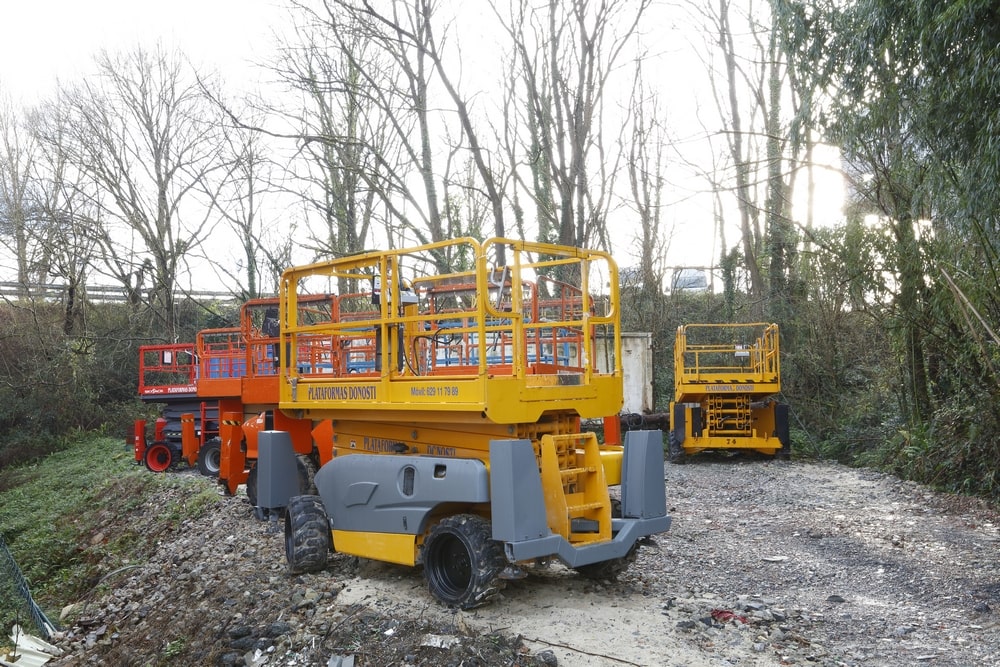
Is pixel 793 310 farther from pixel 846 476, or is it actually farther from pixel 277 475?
pixel 277 475

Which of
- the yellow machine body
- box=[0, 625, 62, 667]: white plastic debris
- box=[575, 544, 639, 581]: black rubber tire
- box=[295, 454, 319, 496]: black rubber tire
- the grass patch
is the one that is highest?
the yellow machine body

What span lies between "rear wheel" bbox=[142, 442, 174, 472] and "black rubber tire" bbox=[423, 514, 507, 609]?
35.9 feet

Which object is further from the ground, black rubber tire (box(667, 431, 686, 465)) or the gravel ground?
black rubber tire (box(667, 431, 686, 465))

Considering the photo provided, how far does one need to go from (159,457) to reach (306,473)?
8.82m

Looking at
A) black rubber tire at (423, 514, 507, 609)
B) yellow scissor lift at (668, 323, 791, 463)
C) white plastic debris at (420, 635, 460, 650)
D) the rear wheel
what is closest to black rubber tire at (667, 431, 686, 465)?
yellow scissor lift at (668, 323, 791, 463)

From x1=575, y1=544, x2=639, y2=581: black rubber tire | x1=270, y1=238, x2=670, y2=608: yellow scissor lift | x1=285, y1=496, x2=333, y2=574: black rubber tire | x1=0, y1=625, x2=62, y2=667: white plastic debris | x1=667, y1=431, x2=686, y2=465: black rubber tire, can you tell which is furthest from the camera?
x1=667, y1=431, x2=686, y2=465: black rubber tire

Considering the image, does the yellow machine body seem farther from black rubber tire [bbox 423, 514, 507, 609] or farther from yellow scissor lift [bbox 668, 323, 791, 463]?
yellow scissor lift [bbox 668, 323, 791, 463]

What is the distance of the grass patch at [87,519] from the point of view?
11.3 m

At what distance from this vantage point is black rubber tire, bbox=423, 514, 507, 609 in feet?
19.0

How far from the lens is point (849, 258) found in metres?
12.8

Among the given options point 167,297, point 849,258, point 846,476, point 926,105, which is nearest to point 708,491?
point 846,476

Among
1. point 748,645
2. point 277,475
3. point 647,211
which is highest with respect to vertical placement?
point 647,211

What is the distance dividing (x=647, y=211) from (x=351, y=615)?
18099 millimetres

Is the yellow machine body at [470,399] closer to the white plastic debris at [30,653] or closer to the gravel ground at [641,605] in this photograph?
the gravel ground at [641,605]
